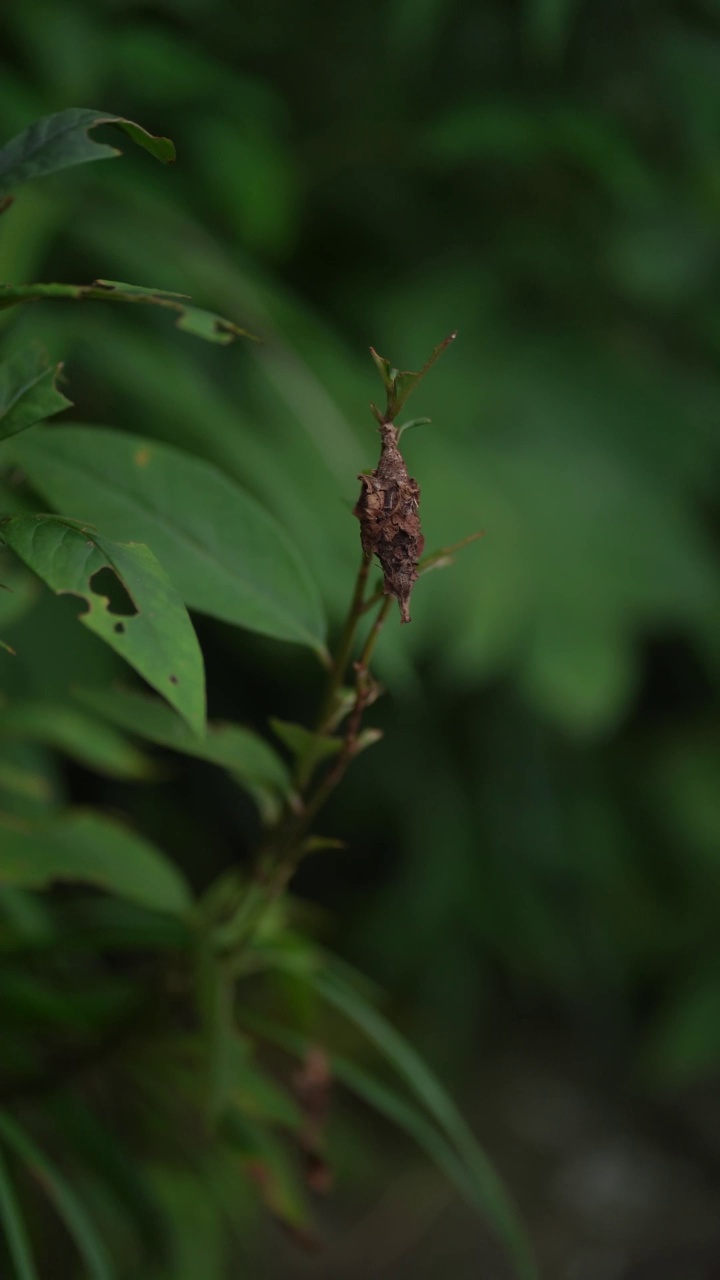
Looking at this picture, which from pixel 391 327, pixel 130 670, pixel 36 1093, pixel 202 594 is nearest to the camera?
pixel 202 594

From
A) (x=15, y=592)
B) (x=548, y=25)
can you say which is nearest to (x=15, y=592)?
(x=15, y=592)

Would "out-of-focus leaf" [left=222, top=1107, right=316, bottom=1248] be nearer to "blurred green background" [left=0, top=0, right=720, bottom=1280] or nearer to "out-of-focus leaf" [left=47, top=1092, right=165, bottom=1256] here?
"out-of-focus leaf" [left=47, top=1092, right=165, bottom=1256]

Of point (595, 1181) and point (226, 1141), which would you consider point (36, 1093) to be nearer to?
point (226, 1141)

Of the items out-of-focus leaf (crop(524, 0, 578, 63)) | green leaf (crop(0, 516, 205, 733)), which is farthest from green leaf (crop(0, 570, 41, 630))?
out-of-focus leaf (crop(524, 0, 578, 63))

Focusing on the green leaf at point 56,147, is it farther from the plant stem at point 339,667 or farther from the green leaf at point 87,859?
the green leaf at point 87,859

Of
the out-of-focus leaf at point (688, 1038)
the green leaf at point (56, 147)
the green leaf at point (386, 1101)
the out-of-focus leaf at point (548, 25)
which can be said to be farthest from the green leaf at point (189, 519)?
the out-of-focus leaf at point (688, 1038)

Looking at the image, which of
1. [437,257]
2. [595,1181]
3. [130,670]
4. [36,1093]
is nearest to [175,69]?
[437,257]
